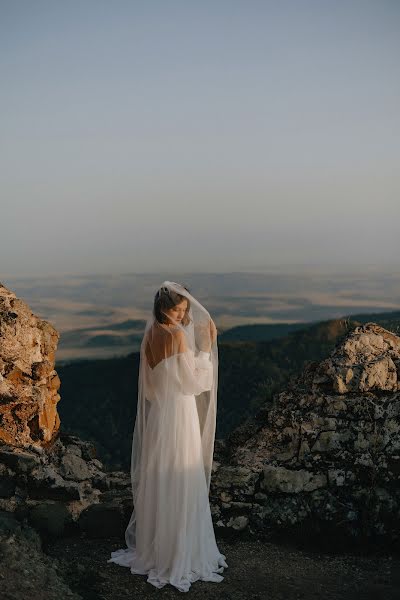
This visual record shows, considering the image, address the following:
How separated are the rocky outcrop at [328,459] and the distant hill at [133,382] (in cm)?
868

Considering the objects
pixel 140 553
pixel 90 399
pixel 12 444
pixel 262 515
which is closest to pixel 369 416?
pixel 262 515

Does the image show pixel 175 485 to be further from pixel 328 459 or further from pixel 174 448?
pixel 328 459

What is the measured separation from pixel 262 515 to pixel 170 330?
2608mm

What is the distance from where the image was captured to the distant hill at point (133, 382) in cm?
1991

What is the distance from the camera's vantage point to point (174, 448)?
7344mm

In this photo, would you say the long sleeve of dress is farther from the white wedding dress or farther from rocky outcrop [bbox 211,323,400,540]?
rocky outcrop [bbox 211,323,400,540]

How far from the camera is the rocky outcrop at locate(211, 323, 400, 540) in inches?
324

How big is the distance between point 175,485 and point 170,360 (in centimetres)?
127

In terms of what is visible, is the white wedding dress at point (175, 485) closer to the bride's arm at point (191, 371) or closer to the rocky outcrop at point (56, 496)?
the bride's arm at point (191, 371)

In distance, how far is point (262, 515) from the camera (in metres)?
8.28

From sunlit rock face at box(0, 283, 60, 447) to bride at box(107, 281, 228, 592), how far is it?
5.92ft

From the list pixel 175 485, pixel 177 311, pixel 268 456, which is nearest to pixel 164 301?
pixel 177 311

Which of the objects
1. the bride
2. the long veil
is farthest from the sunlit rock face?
the bride

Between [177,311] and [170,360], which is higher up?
[177,311]
